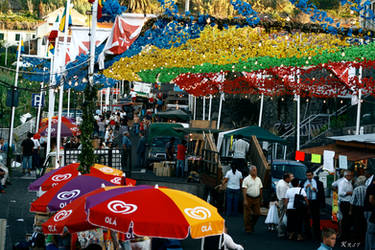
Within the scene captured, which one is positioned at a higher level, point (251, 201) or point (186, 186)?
point (251, 201)

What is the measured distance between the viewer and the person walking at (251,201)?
16.8 m

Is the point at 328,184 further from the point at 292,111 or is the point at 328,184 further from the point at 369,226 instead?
the point at 292,111

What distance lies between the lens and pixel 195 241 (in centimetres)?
1587

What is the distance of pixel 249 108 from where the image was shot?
49094 millimetres

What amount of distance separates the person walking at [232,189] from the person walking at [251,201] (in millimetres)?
2238

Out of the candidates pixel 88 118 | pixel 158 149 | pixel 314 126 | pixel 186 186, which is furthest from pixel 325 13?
pixel 314 126

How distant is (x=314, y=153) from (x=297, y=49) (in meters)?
3.26

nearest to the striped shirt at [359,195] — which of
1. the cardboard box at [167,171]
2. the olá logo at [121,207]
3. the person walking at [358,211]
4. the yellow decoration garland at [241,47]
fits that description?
the person walking at [358,211]

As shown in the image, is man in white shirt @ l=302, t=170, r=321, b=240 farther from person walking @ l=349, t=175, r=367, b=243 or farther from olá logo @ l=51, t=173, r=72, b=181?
olá logo @ l=51, t=173, r=72, b=181

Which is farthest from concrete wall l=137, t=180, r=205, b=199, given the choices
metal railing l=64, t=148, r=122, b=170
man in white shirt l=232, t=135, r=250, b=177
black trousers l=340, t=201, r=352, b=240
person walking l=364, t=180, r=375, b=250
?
person walking l=364, t=180, r=375, b=250

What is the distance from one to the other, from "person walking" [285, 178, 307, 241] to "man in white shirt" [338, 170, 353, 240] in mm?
1032

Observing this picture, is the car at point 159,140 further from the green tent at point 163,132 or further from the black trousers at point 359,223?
the black trousers at point 359,223

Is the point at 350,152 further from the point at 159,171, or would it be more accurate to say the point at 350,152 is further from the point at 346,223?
the point at 159,171

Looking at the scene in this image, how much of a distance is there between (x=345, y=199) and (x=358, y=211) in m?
1.14
